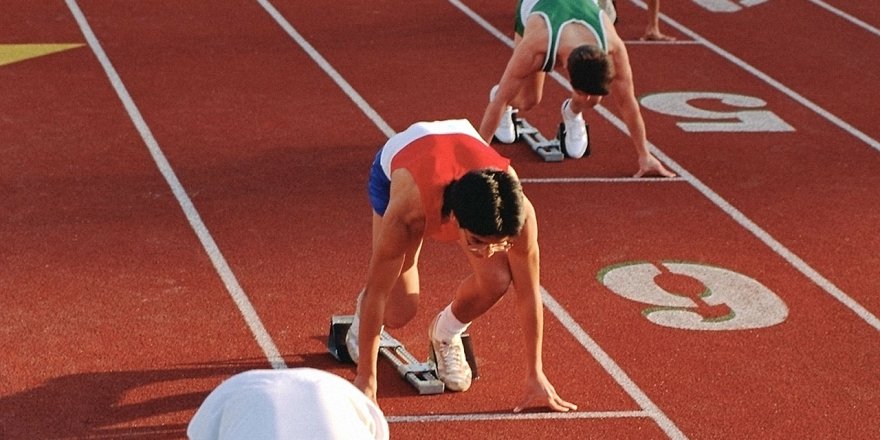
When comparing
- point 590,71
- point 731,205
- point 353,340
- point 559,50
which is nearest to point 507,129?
point 559,50

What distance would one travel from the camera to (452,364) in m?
6.73

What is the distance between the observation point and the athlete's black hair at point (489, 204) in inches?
207

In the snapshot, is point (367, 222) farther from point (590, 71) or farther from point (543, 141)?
point (543, 141)

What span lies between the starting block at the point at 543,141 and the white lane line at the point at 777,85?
1.92m

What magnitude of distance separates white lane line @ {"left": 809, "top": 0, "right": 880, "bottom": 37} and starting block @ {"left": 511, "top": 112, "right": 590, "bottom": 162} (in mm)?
4546

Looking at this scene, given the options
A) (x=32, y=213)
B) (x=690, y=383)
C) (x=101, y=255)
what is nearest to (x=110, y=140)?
(x=32, y=213)

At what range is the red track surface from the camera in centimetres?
682

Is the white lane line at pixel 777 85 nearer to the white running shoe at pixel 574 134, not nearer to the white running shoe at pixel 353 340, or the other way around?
the white running shoe at pixel 574 134

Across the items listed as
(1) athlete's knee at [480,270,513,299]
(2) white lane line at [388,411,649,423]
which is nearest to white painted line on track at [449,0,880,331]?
(2) white lane line at [388,411,649,423]

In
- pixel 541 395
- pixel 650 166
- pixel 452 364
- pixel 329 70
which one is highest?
pixel 541 395

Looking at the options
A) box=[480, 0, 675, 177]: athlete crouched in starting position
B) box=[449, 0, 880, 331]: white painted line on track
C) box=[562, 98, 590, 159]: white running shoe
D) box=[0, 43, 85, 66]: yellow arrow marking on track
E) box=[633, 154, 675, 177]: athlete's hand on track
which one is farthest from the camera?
box=[0, 43, 85, 66]: yellow arrow marking on track

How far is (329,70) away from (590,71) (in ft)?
12.5

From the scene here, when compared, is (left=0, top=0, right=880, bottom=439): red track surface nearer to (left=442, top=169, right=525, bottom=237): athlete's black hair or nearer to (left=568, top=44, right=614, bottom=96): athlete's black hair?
(left=568, top=44, right=614, bottom=96): athlete's black hair

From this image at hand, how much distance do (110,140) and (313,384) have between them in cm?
734
